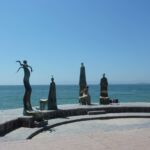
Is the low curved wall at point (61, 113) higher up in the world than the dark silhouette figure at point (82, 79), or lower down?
lower down

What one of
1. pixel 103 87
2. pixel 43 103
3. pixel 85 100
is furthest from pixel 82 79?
pixel 43 103

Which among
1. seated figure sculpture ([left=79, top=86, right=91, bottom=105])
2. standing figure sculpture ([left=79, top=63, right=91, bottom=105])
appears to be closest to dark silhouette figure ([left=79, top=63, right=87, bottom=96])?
standing figure sculpture ([left=79, top=63, right=91, bottom=105])

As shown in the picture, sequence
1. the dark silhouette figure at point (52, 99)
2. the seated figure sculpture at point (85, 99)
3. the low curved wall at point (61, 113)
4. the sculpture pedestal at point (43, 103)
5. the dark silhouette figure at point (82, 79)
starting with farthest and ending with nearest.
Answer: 1. the dark silhouette figure at point (82, 79)
2. the seated figure sculpture at point (85, 99)
3. the dark silhouette figure at point (52, 99)
4. the sculpture pedestal at point (43, 103)
5. the low curved wall at point (61, 113)

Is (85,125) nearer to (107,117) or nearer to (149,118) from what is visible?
(107,117)

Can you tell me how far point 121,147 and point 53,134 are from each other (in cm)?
432

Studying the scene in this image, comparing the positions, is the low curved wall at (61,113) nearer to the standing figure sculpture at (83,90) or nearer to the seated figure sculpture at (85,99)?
the seated figure sculpture at (85,99)

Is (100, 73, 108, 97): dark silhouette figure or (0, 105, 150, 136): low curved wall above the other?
(100, 73, 108, 97): dark silhouette figure

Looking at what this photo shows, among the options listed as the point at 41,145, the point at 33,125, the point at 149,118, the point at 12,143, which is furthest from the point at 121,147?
the point at 149,118

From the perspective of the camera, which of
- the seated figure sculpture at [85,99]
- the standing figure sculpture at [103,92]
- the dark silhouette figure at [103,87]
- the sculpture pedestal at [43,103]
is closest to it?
the sculpture pedestal at [43,103]

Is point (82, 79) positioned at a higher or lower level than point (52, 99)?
higher

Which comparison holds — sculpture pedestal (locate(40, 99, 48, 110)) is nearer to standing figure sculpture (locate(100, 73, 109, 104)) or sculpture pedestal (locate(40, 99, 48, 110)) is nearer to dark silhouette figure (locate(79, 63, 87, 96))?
dark silhouette figure (locate(79, 63, 87, 96))

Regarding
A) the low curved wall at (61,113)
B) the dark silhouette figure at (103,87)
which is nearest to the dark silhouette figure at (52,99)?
the low curved wall at (61,113)

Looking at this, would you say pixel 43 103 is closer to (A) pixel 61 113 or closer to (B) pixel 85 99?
(A) pixel 61 113

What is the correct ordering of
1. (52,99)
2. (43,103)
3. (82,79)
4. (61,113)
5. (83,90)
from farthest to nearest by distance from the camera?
(82,79) → (83,90) → (52,99) → (61,113) → (43,103)
